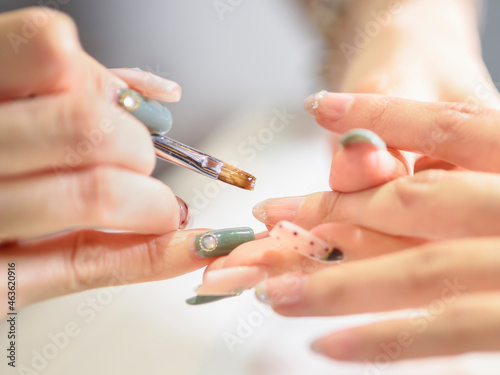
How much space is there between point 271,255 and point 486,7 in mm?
971

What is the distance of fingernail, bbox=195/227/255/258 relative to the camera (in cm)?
48

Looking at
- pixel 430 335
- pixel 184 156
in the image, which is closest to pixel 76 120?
pixel 184 156

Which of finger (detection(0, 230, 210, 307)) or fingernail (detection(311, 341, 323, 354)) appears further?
finger (detection(0, 230, 210, 307))

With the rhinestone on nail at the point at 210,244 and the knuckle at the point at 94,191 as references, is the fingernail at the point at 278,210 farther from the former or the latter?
the knuckle at the point at 94,191

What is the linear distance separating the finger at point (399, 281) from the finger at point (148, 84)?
244mm

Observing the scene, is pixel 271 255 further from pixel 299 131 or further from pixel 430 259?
pixel 299 131

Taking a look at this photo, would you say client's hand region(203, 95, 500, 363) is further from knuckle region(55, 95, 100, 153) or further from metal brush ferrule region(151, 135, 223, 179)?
knuckle region(55, 95, 100, 153)

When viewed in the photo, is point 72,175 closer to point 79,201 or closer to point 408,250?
point 79,201

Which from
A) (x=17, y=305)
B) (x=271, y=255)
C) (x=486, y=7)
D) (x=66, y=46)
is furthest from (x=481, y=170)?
(x=486, y=7)

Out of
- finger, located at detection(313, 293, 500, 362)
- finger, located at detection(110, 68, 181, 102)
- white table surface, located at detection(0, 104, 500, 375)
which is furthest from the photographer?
white table surface, located at detection(0, 104, 500, 375)

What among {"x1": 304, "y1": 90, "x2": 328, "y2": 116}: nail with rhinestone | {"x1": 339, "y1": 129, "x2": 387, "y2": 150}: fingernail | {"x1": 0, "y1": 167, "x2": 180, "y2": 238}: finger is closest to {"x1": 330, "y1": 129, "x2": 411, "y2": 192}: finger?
{"x1": 339, "y1": 129, "x2": 387, "y2": 150}: fingernail

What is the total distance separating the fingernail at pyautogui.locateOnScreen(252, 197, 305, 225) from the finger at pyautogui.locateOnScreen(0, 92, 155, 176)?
176mm

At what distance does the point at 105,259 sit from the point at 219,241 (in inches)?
5.6

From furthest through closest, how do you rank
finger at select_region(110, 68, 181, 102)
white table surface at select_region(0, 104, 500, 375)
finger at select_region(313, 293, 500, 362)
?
white table surface at select_region(0, 104, 500, 375) < finger at select_region(110, 68, 181, 102) < finger at select_region(313, 293, 500, 362)
